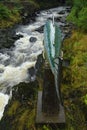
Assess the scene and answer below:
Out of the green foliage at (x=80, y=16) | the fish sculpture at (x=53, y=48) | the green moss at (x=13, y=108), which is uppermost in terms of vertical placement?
the green foliage at (x=80, y=16)

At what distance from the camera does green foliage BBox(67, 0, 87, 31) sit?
11461 millimetres

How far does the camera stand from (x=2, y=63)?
1210 cm

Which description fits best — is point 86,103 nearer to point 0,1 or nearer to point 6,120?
point 6,120

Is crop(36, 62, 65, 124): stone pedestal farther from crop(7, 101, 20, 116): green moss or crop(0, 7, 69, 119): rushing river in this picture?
crop(0, 7, 69, 119): rushing river

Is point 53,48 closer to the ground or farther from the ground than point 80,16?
closer to the ground

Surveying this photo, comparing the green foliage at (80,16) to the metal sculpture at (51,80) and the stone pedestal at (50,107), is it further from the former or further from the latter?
the stone pedestal at (50,107)

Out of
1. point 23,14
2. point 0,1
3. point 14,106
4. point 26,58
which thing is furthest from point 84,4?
point 0,1

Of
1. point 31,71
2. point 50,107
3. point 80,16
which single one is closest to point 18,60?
point 31,71

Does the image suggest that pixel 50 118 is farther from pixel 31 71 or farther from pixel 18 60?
pixel 18 60

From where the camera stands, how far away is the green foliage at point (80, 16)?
11.5 m

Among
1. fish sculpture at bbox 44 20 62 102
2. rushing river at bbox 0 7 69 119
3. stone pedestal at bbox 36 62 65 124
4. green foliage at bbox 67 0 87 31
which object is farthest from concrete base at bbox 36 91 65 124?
green foliage at bbox 67 0 87 31

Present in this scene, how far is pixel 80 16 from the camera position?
11945 mm

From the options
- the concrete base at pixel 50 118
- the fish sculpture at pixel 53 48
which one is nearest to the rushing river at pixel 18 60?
the concrete base at pixel 50 118

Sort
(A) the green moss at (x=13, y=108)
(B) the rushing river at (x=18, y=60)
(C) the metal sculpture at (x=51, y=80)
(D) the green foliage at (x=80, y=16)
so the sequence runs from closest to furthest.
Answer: (C) the metal sculpture at (x=51, y=80) → (A) the green moss at (x=13, y=108) → (B) the rushing river at (x=18, y=60) → (D) the green foliage at (x=80, y=16)
